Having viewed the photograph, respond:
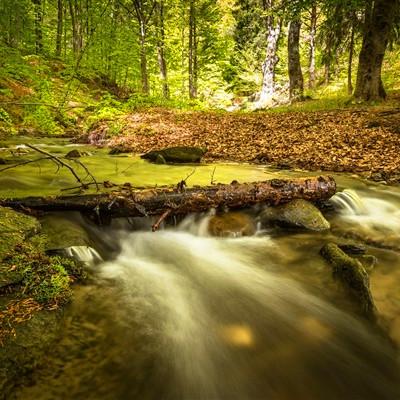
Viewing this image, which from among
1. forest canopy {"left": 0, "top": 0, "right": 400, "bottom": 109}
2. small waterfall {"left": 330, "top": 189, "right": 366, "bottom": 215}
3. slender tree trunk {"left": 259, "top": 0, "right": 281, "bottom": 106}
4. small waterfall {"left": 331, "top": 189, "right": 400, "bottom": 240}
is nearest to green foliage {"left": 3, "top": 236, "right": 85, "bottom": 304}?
small waterfall {"left": 331, "top": 189, "right": 400, "bottom": 240}

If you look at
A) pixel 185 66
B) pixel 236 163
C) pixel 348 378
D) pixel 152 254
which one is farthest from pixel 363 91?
pixel 185 66

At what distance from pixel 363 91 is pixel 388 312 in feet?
38.7

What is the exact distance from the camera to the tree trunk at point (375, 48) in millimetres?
11578

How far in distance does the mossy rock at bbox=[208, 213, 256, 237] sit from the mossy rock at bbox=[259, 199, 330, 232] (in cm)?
22

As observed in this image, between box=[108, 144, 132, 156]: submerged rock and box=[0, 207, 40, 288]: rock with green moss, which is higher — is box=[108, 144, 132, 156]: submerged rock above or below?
above

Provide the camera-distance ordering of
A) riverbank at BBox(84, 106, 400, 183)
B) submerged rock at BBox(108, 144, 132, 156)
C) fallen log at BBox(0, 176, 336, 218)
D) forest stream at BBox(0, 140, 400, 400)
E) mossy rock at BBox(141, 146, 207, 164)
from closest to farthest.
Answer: forest stream at BBox(0, 140, 400, 400) < fallen log at BBox(0, 176, 336, 218) < riverbank at BBox(84, 106, 400, 183) < mossy rock at BBox(141, 146, 207, 164) < submerged rock at BBox(108, 144, 132, 156)

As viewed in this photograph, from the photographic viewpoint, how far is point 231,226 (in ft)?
15.3

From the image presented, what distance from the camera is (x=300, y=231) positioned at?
4.52 meters

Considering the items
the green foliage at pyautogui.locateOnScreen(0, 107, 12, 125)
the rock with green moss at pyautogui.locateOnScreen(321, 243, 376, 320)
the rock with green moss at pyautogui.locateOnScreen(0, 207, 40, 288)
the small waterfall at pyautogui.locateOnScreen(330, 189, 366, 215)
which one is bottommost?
the rock with green moss at pyautogui.locateOnScreen(321, 243, 376, 320)

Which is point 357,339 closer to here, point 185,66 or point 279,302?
point 279,302

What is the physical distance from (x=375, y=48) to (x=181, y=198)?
1117 cm

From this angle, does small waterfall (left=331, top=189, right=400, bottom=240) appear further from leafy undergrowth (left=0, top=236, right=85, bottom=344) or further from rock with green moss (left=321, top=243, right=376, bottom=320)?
leafy undergrowth (left=0, top=236, right=85, bottom=344)

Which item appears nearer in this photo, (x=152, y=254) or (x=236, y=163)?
(x=152, y=254)

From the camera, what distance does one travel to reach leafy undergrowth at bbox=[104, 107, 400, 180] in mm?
8047
